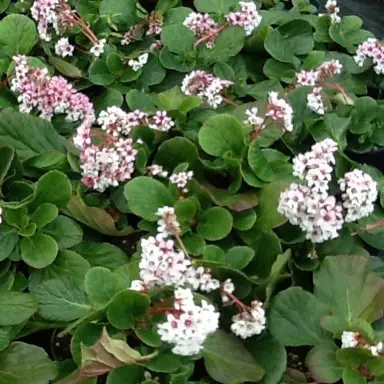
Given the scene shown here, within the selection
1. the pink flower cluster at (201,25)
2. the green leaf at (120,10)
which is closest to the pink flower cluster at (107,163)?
the pink flower cluster at (201,25)

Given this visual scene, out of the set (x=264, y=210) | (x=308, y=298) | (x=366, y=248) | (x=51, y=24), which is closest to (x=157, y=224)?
(x=264, y=210)

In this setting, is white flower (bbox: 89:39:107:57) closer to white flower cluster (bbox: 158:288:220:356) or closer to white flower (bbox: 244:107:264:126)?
white flower (bbox: 244:107:264:126)

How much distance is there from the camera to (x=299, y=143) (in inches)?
57.0

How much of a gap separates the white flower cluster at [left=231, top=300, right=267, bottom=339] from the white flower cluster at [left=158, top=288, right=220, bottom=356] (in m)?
0.10

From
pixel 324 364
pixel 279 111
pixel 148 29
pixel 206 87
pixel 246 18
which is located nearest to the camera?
pixel 324 364

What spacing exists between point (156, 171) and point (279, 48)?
51 cm

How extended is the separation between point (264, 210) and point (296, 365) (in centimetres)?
27

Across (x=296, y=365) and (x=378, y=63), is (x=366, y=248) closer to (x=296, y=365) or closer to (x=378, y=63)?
(x=296, y=365)

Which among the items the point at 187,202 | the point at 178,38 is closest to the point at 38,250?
the point at 187,202

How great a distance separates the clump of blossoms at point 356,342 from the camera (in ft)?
3.43

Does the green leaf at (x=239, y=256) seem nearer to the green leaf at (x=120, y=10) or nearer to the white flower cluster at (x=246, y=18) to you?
the white flower cluster at (x=246, y=18)

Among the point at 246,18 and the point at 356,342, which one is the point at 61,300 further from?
the point at 246,18


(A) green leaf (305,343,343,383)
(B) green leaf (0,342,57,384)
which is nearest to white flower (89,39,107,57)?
(B) green leaf (0,342,57,384)

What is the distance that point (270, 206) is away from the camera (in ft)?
4.13
